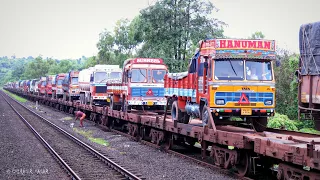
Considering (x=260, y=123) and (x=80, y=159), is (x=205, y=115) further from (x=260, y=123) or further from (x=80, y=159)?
(x=80, y=159)

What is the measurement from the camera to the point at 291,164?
30.1 feet

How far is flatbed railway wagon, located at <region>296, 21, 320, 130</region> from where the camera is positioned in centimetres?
938

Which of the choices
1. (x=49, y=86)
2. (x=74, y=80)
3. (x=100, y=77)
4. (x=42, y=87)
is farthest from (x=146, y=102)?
(x=42, y=87)

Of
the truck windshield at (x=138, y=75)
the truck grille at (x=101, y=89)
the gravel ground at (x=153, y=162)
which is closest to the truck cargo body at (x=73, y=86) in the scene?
the truck grille at (x=101, y=89)

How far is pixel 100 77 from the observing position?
29.5 meters

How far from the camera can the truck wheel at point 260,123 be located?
41.6 feet

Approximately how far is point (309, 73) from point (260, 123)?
11.3 feet

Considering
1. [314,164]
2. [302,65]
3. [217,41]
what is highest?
[217,41]

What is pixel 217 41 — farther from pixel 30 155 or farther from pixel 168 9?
pixel 168 9

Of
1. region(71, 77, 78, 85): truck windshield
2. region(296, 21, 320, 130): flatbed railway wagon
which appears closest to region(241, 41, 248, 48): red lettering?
region(296, 21, 320, 130): flatbed railway wagon

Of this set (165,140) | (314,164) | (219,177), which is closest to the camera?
(314,164)

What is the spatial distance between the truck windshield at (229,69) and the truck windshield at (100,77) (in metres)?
18.0

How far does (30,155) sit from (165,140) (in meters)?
5.11

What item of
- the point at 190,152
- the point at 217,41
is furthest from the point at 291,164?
the point at 190,152
